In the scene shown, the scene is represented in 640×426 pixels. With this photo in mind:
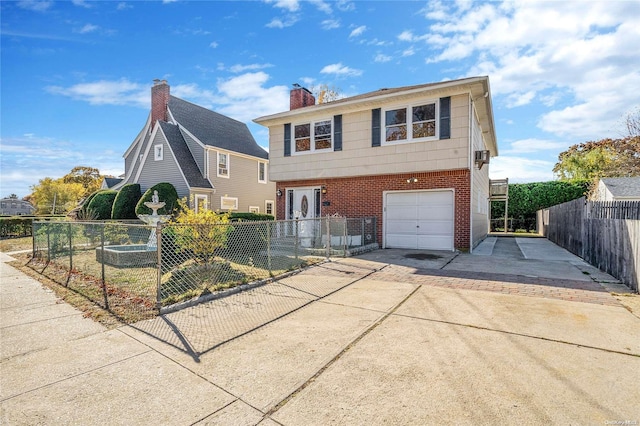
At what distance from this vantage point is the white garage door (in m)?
10.7

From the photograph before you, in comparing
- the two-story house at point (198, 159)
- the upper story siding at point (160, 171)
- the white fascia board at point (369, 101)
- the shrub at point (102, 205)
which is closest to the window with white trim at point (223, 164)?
the two-story house at point (198, 159)

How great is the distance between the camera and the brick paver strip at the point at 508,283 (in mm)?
5105

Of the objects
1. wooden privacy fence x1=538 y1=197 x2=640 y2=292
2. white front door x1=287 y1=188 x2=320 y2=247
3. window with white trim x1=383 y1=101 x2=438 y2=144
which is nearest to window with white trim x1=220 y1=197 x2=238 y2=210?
white front door x1=287 y1=188 x2=320 y2=247

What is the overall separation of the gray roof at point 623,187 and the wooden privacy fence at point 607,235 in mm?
6454

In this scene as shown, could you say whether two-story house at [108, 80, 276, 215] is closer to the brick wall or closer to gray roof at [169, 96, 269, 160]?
gray roof at [169, 96, 269, 160]

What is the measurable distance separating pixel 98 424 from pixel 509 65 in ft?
44.5

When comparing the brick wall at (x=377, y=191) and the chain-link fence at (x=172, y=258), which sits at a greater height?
the brick wall at (x=377, y=191)

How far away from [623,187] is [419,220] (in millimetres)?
13245

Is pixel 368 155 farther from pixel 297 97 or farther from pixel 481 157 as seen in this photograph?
pixel 297 97

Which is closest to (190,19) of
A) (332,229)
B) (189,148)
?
(332,229)

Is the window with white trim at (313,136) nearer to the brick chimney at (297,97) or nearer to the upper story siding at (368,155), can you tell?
the upper story siding at (368,155)

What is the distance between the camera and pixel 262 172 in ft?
77.2

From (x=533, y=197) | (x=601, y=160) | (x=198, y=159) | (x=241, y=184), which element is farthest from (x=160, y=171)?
(x=601, y=160)

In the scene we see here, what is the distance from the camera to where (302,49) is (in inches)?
527
